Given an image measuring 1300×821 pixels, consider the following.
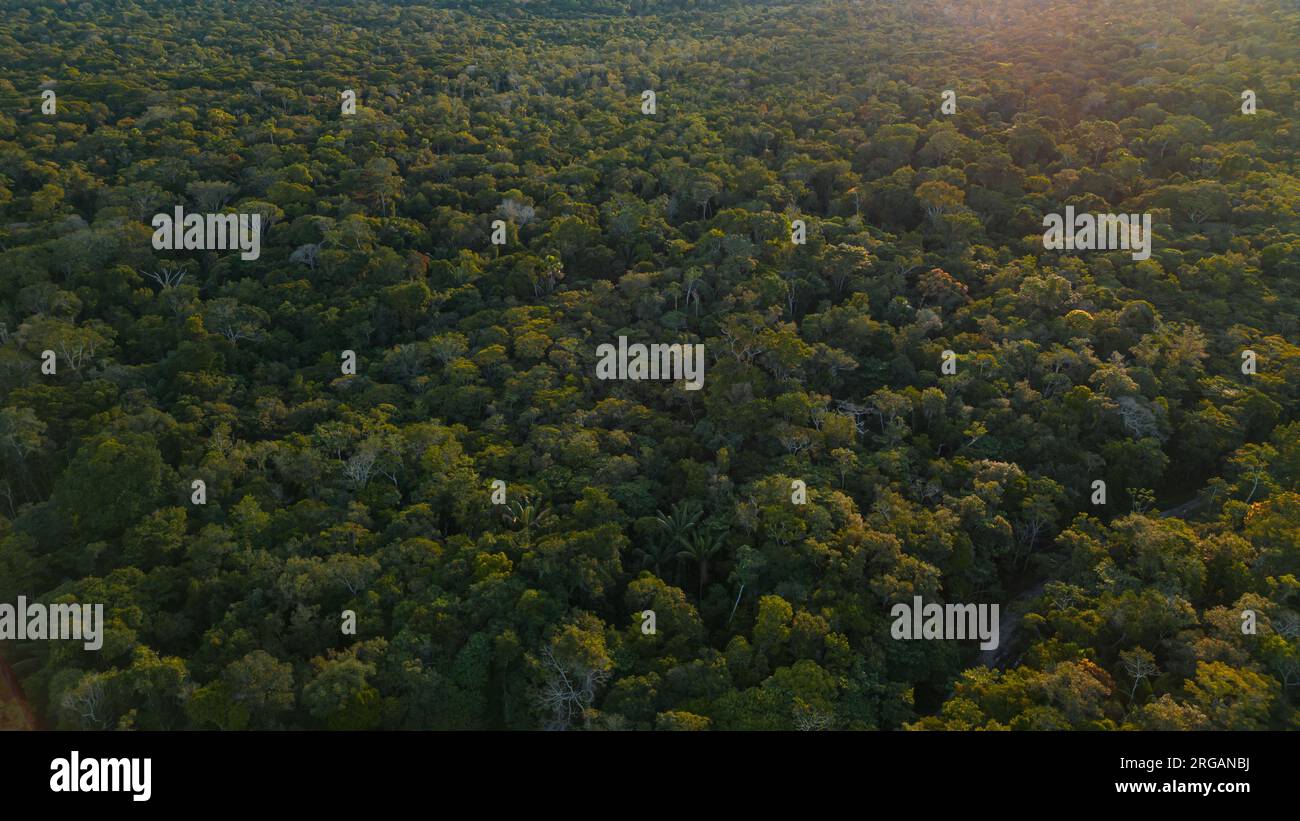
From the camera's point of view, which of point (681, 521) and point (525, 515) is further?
point (681, 521)

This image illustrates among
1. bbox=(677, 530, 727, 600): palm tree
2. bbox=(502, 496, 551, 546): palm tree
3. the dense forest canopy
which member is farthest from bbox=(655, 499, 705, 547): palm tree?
bbox=(502, 496, 551, 546): palm tree

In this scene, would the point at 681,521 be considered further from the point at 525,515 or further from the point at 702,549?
the point at 525,515

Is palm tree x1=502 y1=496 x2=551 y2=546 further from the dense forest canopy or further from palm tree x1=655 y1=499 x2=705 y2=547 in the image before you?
palm tree x1=655 y1=499 x2=705 y2=547

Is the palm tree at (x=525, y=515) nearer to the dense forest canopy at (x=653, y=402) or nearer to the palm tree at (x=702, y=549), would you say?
the dense forest canopy at (x=653, y=402)

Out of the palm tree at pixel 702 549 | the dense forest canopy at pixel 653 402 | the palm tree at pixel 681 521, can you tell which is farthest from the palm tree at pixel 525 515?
the palm tree at pixel 702 549

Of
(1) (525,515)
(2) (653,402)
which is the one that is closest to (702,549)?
(1) (525,515)

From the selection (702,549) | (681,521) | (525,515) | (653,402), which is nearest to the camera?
(702,549)
